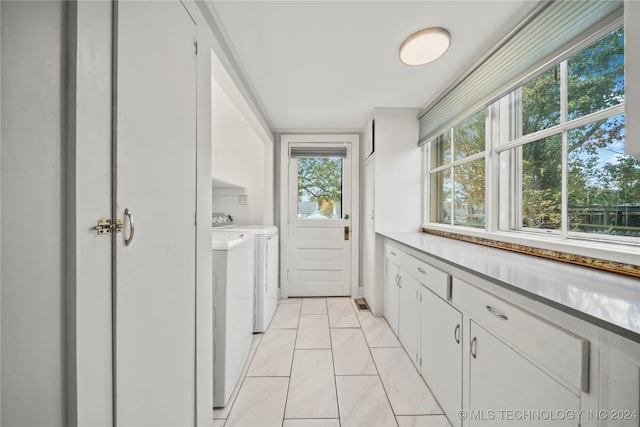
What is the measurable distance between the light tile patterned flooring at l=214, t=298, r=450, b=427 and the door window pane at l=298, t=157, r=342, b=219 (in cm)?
154

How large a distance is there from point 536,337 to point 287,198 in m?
3.14

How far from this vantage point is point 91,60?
25.3 inches

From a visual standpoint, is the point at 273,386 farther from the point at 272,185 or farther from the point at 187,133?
the point at 272,185

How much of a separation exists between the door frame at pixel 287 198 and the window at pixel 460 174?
1.04 m

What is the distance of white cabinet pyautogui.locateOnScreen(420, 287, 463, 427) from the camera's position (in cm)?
137

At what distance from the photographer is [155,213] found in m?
0.92

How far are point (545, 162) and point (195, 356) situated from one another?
219 cm

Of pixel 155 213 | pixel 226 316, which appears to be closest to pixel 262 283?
pixel 226 316

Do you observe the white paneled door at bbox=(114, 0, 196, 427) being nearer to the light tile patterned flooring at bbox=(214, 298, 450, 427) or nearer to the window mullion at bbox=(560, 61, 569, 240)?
the light tile patterned flooring at bbox=(214, 298, 450, 427)

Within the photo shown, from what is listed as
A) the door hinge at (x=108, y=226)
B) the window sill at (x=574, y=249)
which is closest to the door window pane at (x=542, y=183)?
the window sill at (x=574, y=249)

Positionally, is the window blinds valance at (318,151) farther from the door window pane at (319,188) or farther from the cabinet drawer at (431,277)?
the cabinet drawer at (431,277)

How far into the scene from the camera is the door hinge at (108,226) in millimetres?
675

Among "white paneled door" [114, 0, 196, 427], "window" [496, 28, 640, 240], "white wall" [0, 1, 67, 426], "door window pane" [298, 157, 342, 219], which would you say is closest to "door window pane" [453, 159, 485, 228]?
"window" [496, 28, 640, 240]

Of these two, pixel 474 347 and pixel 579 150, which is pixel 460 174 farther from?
pixel 474 347
